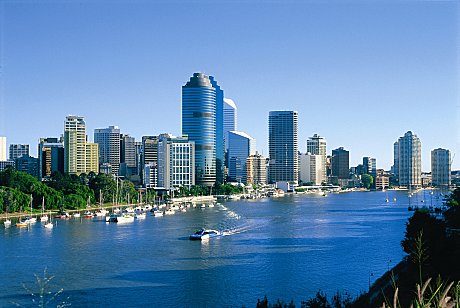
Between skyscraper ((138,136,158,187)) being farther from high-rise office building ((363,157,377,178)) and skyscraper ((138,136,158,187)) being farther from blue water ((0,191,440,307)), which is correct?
high-rise office building ((363,157,377,178))

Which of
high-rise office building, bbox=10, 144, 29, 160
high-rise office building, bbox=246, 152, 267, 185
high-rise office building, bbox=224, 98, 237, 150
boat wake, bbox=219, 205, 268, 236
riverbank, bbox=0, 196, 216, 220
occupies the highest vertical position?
high-rise office building, bbox=224, 98, 237, 150

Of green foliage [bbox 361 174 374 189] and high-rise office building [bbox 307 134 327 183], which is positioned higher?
high-rise office building [bbox 307 134 327 183]

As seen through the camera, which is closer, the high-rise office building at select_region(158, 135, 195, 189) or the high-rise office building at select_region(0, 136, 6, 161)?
the high-rise office building at select_region(158, 135, 195, 189)

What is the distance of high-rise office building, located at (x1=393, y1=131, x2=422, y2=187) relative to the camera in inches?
2992

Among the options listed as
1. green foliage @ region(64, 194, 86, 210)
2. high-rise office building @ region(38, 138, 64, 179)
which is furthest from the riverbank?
high-rise office building @ region(38, 138, 64, 179)

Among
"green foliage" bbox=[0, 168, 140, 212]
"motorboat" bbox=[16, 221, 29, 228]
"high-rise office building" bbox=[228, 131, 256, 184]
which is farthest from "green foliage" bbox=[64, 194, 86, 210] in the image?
"high-rise office building" bbox=[228, 131, 256, 184]

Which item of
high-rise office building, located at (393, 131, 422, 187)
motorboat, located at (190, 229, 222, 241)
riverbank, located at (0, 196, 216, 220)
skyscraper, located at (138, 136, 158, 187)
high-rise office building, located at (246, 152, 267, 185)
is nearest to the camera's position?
motorboat, located at (190, 229, 222, 241)

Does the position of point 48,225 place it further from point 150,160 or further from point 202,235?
point 150,160

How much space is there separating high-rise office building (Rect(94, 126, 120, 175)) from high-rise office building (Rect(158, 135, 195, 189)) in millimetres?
11515

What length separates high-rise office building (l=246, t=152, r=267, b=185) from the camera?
71.1 meters

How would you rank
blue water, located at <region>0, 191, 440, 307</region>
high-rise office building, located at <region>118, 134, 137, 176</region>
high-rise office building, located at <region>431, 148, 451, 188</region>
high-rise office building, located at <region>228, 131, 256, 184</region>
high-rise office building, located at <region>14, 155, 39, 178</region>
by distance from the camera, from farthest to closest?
high-rise office building, located at <region>431, 148, 451, 188</region>
high-rise office building, located at <region>228, 131, 256, 184</region>
high-rise office building, located at <region>118, 134, 137, 176</region>
high-rise office building, located at <region>14, 155, 39, 178</region>
blue water, located at <region>0, 191, 440, 307</region>

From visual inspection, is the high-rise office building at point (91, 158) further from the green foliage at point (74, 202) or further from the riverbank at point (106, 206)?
the green foliage at point (74, 202)

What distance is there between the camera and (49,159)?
162 ft

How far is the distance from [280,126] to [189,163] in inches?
918
